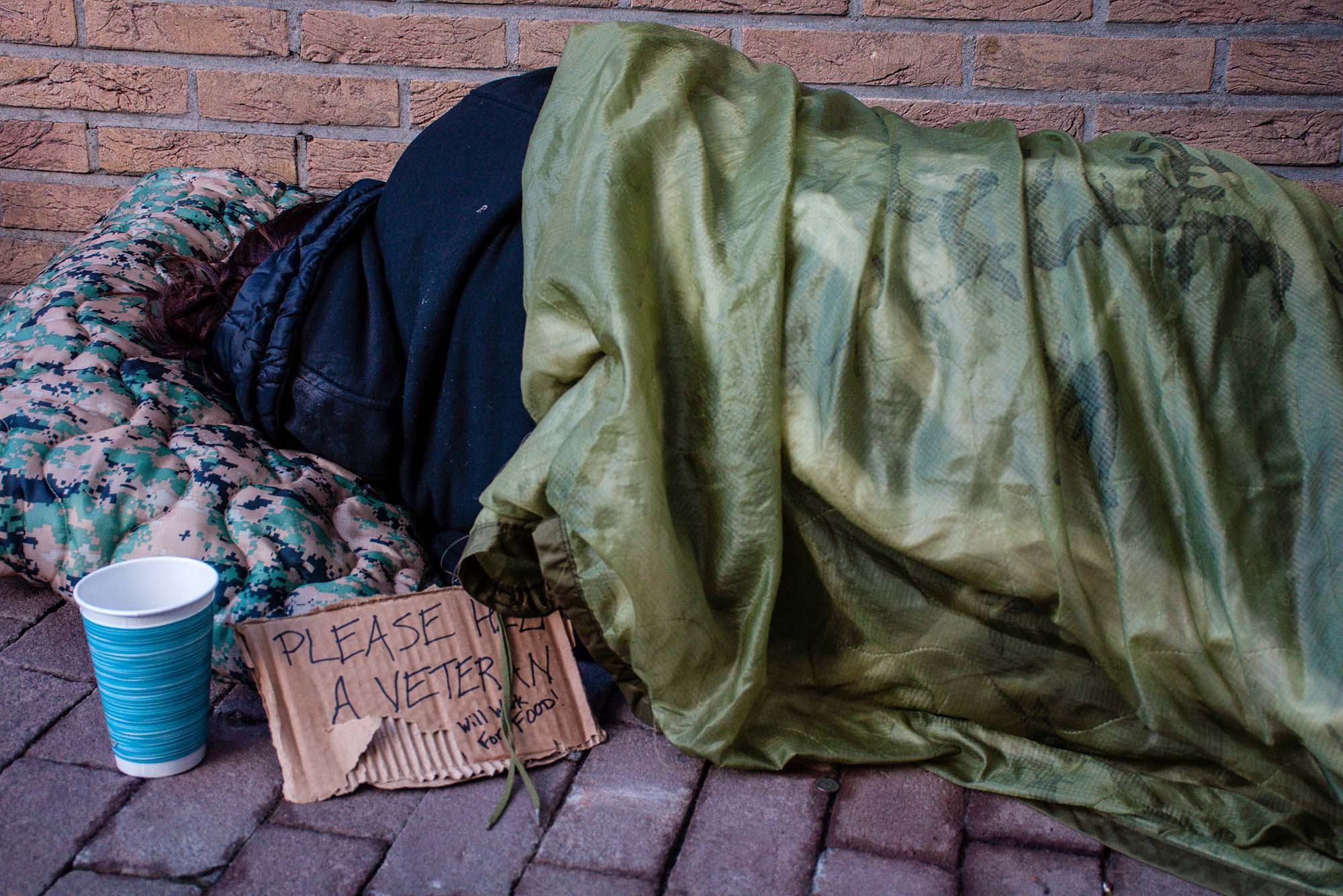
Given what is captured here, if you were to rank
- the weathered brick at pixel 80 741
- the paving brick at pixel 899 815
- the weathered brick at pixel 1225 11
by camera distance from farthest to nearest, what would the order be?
the weathered brick at pixel 1225 11 → the weathered brick at pixel 80 741 → the paving brick at pixel 899 815

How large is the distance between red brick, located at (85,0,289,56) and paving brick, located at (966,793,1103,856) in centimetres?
203

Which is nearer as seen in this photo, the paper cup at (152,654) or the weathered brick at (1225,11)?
the paper cup at (152,654)

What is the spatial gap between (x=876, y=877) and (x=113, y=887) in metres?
0.85

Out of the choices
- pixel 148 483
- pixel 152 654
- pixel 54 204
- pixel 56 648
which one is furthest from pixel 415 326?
pixel 54 204

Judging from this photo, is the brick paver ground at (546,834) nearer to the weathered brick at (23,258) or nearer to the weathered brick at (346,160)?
the weathered brick at (346,160)

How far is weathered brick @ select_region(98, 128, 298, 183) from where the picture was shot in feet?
8.61

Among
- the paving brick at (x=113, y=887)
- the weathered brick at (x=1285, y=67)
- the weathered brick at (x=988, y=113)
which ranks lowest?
the paving brick at (x=113, y=887)

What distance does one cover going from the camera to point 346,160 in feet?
8.56

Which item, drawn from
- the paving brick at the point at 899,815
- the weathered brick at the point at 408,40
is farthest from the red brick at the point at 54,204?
the paving brick at the point at 899,815

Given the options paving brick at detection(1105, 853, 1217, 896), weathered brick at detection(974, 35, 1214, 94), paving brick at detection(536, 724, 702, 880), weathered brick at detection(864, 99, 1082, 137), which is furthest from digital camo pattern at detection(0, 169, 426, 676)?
weathered brick at detection(974, 35, 1214, 94)

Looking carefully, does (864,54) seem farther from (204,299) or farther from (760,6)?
(204,299)

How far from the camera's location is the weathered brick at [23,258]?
9.05 ft

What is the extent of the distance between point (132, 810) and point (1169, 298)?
4.53ft

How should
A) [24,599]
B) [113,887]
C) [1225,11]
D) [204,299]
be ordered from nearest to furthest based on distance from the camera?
[113,887] < [24,599] < [204,299] < [1225,11]
